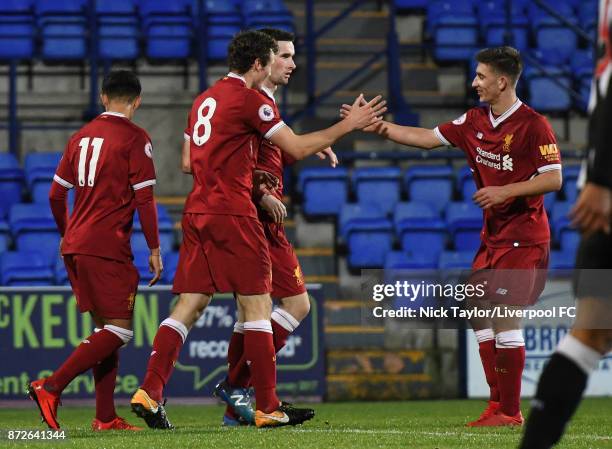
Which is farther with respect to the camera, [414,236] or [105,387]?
[414,236]

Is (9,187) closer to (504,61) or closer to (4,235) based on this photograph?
(4,235)

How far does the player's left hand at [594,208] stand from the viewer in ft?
12.3

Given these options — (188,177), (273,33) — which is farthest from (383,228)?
(273,33)

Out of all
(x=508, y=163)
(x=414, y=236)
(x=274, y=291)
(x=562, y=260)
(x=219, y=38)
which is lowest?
(x=562, y=260)

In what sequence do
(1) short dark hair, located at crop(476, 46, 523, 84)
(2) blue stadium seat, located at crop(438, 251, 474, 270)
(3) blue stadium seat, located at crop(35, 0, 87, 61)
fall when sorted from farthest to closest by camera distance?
(3) blue stadium seat, located at crop(35, 0, 87, 61), (2) blue stadium seat, located at crop(438, 251, 474, 270), (1) short dark hair, located at crop(476, 46, 523, 84)

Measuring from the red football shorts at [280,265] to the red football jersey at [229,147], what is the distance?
615mm

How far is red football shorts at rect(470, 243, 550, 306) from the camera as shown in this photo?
669 cm

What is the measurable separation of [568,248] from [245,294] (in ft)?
20.1

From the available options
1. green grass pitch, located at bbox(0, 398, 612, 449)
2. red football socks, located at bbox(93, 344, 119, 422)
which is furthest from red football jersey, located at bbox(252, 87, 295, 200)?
green grass pitch, located at bbox(0, 398, 612, 449)

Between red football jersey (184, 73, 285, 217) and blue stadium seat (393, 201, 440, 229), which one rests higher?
red football jersey (184, 73, 285, 217)

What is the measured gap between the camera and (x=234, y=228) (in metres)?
6.11

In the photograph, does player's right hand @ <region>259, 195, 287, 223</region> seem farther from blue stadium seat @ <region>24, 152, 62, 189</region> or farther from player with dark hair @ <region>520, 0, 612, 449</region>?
blue stadium seat @ <region>24, 152, 62, 189</region>

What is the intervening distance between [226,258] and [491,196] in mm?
1423

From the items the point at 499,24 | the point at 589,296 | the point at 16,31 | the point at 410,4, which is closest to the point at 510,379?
the point at 589,296
